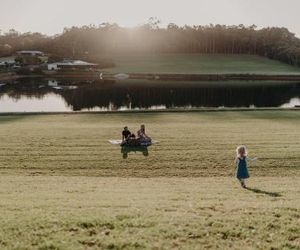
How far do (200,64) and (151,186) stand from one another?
155 meters

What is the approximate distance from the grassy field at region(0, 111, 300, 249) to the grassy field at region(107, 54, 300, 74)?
116m

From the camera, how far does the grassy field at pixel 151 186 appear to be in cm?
1170

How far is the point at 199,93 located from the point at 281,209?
256 ft

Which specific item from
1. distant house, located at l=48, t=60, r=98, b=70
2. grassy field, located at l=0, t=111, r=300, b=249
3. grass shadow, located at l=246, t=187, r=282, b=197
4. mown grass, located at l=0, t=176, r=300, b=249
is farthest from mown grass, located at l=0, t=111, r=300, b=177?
distant house, located at l=48, t=60, r=98, b=70

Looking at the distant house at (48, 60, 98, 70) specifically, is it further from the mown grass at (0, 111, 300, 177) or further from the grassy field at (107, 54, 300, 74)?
the mown grass at (0, 111, 300, 177)

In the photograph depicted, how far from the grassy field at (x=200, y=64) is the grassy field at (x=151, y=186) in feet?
380

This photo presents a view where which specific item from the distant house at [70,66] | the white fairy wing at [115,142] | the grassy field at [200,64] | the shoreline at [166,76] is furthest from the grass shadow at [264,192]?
the distant house at [70,66]

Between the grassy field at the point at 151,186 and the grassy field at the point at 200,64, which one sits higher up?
the grassy field at the point at 200,64

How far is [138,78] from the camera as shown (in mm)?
134250

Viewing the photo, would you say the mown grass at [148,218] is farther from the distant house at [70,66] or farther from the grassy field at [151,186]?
the distant house at [70,66]

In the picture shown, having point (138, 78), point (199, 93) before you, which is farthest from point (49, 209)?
point (138, 78)

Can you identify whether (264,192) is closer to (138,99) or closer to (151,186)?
(151,186)

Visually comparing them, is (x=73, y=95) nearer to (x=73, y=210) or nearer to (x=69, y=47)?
(x=73, y=210)

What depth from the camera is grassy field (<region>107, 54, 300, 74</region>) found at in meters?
156
